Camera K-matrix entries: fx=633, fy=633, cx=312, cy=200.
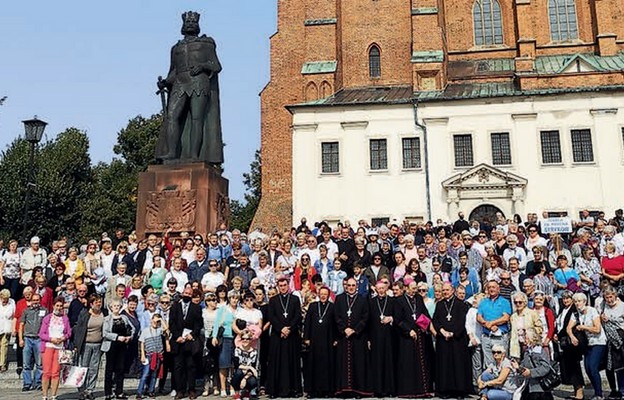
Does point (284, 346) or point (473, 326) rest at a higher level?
point (473, 326)

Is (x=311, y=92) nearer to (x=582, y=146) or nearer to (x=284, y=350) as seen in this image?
(x=582, y=146)

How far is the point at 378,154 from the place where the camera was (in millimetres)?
33312

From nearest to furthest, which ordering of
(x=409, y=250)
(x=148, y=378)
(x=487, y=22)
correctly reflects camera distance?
(x=148, y=378)
(x=409, y=250)
(x=487, y=22)

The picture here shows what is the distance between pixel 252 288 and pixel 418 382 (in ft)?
9.47

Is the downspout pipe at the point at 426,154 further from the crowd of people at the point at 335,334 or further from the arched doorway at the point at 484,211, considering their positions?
the crowd of people at the point at 335,334

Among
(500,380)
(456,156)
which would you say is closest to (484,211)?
(456,156)

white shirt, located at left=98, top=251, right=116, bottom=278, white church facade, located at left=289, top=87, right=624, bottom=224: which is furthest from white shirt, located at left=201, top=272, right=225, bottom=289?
white church facade, located at left=289, top=87, right=624, bottom=224

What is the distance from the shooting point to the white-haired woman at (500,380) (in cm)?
777

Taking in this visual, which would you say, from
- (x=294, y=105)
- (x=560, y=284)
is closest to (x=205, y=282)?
(x=560, y=284)

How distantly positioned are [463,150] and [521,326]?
25347 mm

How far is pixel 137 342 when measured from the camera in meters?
9.63

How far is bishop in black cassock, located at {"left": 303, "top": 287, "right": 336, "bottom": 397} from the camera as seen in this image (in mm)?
9000

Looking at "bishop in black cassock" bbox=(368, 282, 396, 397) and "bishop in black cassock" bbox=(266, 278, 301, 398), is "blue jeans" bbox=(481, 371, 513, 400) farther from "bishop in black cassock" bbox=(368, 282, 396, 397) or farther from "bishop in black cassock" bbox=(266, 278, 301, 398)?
Result: "bishop in black cassock" bbox=(266, 278, 301, 398)

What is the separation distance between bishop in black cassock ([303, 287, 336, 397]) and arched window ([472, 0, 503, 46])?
33.5 meters
